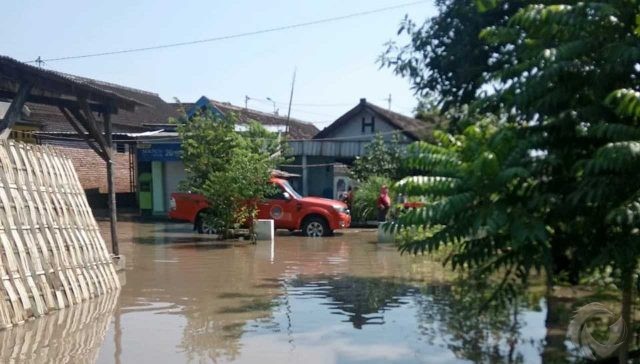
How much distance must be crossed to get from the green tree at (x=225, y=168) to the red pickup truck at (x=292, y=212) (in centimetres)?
98

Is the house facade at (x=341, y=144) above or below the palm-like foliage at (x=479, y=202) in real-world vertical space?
above

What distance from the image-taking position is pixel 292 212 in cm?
2134

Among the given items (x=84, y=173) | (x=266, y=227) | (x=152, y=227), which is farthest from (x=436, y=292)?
(x=84, y=173)

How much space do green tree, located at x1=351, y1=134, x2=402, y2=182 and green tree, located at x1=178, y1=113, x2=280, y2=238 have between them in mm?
7353

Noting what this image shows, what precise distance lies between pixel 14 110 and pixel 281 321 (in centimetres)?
509

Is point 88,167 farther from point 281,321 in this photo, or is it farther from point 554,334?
point 554,334

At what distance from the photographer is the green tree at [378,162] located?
91.3 ft

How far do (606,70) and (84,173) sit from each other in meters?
30.9

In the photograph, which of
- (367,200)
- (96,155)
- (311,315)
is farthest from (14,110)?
(96,155)

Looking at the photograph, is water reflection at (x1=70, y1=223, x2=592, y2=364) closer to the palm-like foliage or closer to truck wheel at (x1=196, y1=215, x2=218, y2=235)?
the palm-like foliage

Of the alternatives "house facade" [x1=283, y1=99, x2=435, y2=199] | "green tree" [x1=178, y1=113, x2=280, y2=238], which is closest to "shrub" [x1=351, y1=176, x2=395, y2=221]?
"house facade" [x1=283, y1=99, x2=435, y2=199]

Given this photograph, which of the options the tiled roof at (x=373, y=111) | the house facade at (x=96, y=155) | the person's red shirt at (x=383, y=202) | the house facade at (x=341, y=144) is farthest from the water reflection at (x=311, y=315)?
the tiled roof at (x=373, y=111)

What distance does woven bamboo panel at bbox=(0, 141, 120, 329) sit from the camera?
7.87m

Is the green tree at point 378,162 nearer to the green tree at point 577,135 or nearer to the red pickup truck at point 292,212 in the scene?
the red pickup truck at point 292,212
